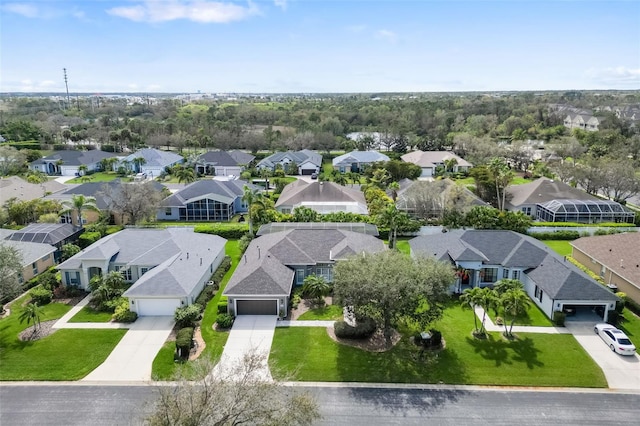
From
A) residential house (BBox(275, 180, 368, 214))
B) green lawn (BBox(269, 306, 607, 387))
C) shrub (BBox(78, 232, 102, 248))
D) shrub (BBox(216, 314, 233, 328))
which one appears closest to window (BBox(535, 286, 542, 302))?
green lawn (BBox(269, 306, 607, 387))

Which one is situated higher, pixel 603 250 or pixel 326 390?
pixel 603 250

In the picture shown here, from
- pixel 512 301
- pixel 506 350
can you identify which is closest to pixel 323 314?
pixel 506 350

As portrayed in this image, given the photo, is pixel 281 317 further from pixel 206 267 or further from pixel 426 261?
pixel 426 261

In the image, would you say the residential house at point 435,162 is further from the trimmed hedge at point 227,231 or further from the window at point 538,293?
the window at point 538,293

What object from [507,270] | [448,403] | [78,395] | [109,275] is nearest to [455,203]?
[507,270]

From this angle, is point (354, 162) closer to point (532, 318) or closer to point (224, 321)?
point (532, 318)

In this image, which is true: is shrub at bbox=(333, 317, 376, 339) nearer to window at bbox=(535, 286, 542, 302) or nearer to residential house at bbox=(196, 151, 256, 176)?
window at bbox=(535, 286, 542, 302)
